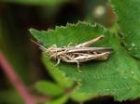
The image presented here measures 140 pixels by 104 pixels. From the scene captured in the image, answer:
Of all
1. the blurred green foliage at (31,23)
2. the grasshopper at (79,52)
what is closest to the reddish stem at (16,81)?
the blurred green foliage at (31,23)

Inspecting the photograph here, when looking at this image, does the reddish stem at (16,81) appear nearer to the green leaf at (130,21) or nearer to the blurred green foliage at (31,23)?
the blurred green foliage at (31,23)

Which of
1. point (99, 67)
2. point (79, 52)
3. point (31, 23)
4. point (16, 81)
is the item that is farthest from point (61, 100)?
point (31, 23)

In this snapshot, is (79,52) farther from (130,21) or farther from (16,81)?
(16,81)

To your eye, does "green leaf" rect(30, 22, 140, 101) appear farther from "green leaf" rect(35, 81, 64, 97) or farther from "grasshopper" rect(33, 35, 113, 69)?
"green leaf" rect(35, 81, 64, 97)

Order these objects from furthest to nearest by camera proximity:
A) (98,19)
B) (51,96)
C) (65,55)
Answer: (98,19)
(51,96)
(65,55)

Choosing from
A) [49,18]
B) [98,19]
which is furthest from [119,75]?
[49,18]

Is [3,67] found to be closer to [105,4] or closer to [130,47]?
[105,4]
